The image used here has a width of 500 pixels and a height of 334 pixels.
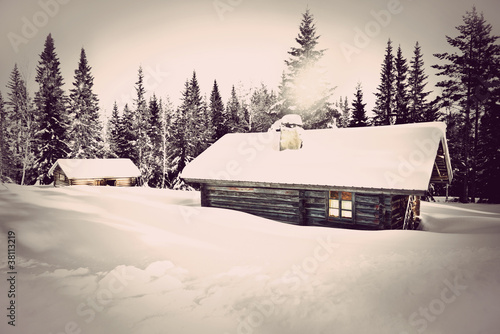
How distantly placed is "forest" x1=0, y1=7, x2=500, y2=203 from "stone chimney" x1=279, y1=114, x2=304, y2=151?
1392 cm

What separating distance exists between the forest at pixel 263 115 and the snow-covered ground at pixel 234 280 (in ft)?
73.7

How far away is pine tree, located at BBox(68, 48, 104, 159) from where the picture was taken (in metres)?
36.9

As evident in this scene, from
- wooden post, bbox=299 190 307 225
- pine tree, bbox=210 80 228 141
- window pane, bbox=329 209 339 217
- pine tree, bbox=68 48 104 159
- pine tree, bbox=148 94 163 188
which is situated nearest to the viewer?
window pane, bbox=329 209 339 217

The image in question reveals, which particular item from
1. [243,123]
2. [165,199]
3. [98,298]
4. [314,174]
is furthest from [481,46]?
[98,298]

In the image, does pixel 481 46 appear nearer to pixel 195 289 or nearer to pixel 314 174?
pixel 314 174

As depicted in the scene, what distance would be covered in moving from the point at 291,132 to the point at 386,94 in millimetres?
24776

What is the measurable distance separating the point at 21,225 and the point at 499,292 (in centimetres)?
1080

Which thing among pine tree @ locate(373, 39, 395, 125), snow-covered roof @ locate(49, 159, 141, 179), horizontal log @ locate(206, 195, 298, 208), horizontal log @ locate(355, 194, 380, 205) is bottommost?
horizontal log @ locate(206, 195, 298, 208)

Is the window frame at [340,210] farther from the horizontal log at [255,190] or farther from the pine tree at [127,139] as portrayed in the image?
the pine tree at [127,139]

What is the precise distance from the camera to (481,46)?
24.1 m

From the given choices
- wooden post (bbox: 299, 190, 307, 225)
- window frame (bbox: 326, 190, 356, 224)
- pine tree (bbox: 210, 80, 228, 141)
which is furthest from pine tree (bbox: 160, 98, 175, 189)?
window frame (bbox: 326, 190, 356, 224)

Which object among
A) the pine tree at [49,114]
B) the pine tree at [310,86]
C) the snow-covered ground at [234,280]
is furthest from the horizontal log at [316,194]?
the pine tree at [49,114]

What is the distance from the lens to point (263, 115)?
3531 cm

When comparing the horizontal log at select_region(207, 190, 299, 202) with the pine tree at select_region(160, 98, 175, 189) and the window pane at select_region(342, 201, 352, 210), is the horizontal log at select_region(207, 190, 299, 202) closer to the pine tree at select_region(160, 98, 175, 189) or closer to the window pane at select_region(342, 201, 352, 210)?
the window pane at select_region(342, 201, 352, 210)
